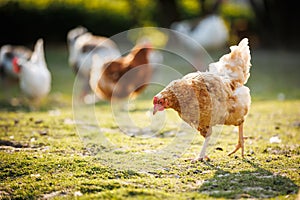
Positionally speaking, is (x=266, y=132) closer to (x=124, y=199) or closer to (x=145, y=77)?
(x=145, y=77)

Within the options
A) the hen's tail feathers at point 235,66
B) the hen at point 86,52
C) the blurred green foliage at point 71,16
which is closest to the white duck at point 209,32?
the blurred green foliage at point 71,16

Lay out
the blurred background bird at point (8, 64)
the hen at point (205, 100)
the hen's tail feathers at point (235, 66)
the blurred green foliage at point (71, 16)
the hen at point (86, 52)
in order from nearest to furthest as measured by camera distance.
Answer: the hen at point (205, 100)
the hen's tail feathers at point (235, 66)
the hen at point (86, 52)
the blurred background bird at point (8, 64)
the blurred green foliage at point (71, 16)

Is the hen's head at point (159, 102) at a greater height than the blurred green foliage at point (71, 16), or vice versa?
the blurred green foliage at point (71, 16)

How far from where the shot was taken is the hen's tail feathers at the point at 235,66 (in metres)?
6.31

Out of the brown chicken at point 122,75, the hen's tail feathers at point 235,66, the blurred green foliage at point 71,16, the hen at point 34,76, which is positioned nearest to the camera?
the hen's tail feathers at point 235,66

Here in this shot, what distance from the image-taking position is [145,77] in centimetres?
1062

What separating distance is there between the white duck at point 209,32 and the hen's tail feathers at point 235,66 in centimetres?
1170

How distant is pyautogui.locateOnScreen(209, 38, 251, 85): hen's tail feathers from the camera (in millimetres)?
6312

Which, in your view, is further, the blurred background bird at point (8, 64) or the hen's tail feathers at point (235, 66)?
the blurred background bird at point (8, 64)

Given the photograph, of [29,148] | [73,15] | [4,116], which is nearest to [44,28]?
[73,15]

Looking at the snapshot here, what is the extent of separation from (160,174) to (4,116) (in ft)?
17.6

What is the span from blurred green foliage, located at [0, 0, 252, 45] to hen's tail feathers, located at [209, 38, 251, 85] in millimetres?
13946

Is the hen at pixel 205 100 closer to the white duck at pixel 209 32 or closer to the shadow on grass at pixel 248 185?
the shadow on grass at pixel 248 185

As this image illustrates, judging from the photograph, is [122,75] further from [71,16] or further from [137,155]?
[71,16]
